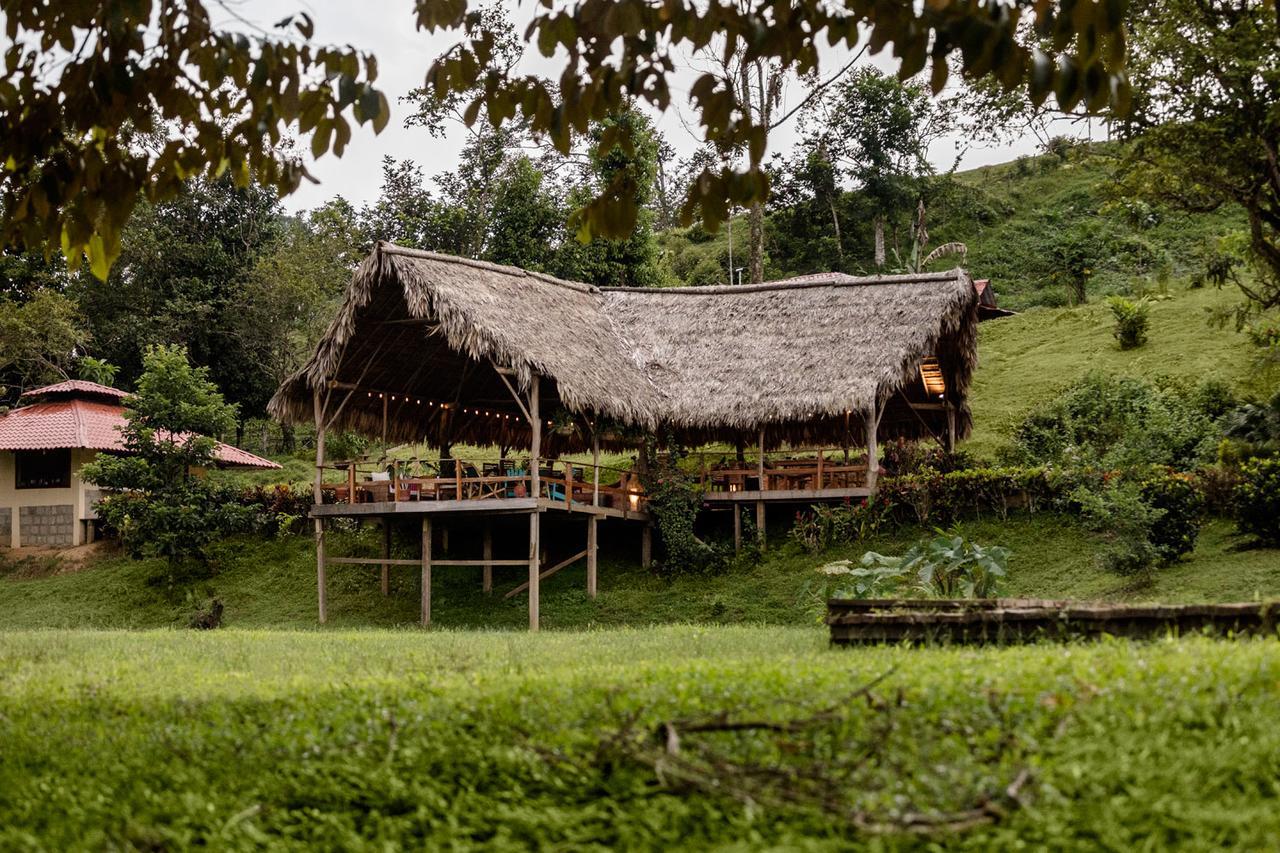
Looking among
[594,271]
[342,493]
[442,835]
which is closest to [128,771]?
[442,835]

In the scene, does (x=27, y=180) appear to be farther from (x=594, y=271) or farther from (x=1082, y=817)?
(x=594, y=271)

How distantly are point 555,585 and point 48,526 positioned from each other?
13.1m

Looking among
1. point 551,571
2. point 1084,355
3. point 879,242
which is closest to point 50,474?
point 551,571

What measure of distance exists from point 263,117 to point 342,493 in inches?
606

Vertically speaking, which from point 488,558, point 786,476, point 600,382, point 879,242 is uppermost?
point 879,242

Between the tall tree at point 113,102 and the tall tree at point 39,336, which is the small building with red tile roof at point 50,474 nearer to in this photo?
the tall tree at point 39,336

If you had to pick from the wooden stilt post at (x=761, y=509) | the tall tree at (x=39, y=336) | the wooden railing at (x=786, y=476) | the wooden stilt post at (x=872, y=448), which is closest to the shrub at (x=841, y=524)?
the wooden stilt post at (x=872, y=448)

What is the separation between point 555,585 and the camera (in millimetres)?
22266

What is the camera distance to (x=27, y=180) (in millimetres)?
6832

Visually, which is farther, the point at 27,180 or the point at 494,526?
the point at 494,526

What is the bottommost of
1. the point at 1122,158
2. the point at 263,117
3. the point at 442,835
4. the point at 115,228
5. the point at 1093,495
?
the point at 442,835

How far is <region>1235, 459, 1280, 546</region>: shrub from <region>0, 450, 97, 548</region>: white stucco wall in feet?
76.4

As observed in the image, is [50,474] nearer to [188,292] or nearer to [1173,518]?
[188,292]

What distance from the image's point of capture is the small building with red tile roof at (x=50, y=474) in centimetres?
2789
